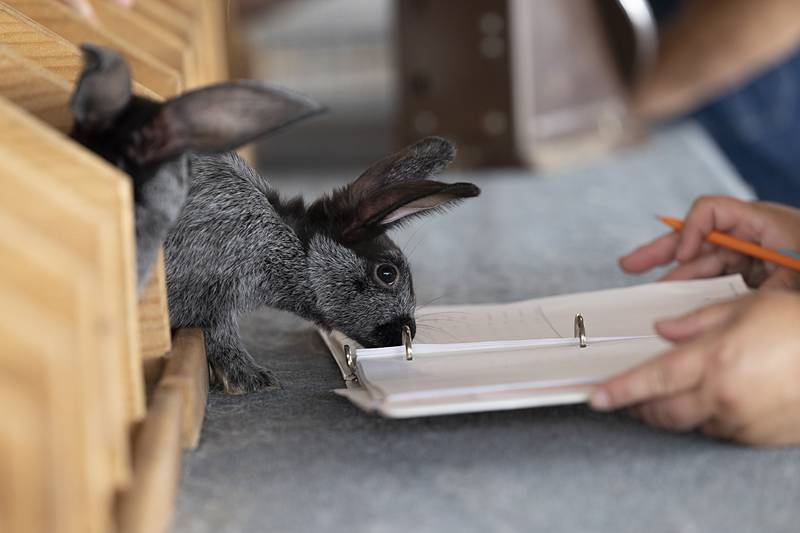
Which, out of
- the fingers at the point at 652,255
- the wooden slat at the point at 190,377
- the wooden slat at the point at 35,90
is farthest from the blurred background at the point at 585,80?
the wooden slat at the point at 35,90

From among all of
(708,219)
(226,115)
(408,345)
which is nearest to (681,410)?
(408,345)

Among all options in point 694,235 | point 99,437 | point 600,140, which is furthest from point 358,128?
point 99,437

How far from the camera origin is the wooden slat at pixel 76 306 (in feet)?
1.57

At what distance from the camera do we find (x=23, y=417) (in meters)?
0.46

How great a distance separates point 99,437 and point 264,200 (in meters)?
0.50

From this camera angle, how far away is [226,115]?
2.21ft

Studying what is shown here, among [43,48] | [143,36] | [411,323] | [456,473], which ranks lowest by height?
[456,473]

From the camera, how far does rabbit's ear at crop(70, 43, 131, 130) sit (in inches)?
25.8

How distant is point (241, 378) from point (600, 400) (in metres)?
0.37

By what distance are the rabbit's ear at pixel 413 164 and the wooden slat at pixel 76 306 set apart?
19.5 inches

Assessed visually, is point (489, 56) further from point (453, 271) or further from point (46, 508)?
point (46, 508)

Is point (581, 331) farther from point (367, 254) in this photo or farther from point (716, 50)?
point (716, 50)

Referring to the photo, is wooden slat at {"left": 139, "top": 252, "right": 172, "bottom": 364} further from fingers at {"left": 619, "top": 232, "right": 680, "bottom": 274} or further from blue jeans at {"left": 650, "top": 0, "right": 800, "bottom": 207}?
blue jeans at {"left": 650, "top": 0, "right": 800, "bottom": 207}

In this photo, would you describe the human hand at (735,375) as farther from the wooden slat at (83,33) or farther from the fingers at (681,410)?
the wooden slat at (83,33)
